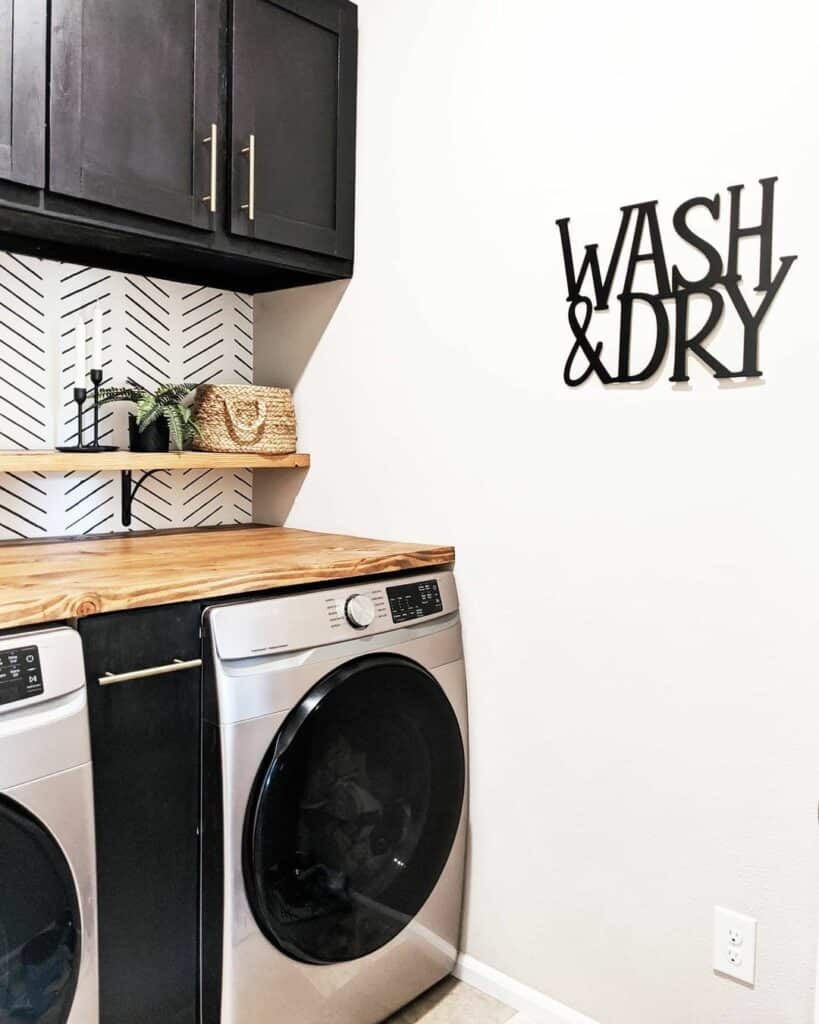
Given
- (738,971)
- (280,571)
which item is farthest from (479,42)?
(738,971)

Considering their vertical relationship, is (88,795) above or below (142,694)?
below

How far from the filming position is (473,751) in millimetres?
1937

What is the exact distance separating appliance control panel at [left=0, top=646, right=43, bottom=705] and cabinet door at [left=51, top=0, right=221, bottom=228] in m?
0.89

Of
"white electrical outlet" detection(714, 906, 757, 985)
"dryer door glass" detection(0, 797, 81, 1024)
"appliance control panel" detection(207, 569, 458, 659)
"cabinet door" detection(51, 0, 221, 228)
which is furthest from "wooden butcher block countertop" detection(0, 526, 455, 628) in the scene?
"white electrical outlet" detection(714, 906, 757, 985)

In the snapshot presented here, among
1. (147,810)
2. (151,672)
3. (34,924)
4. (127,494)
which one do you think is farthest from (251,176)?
(34,924)

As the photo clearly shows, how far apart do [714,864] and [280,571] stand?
0.96m

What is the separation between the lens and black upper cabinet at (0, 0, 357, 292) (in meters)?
1.57

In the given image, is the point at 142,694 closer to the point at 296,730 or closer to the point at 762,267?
the point at 296,730

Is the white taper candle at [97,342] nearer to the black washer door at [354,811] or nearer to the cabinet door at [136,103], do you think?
the cabinet door at [136,103]

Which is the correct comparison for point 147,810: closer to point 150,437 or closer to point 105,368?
point 150,437

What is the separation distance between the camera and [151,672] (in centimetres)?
139

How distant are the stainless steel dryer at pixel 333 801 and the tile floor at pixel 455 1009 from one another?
5cm

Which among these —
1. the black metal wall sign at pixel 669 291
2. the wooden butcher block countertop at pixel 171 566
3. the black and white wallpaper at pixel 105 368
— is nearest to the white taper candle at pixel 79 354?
the black and white wallpaper at pixel 105 368

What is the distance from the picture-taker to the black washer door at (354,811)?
1.52 metres
